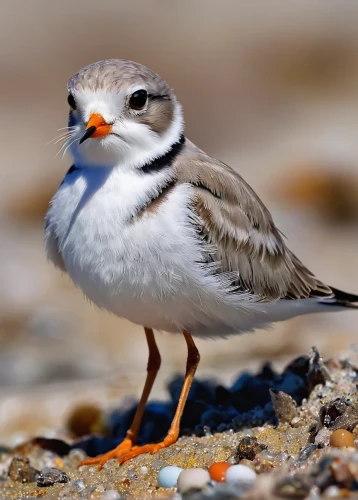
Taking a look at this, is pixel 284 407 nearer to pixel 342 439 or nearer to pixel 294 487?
pixel 342 439

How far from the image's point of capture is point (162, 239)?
4133 millimetres

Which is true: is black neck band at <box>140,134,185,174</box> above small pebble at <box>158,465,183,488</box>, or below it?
above

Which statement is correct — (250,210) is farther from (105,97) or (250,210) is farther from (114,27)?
(114,27)

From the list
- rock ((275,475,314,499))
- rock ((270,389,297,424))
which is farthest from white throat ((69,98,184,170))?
rock ((275,475,314,499))

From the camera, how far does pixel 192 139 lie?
1182cm

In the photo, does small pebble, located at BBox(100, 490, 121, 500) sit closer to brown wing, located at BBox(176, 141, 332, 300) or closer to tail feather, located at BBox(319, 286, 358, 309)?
brown wing, located at BBox(176, 141, 332, 300)

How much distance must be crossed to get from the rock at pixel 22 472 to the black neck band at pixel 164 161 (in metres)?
1.78

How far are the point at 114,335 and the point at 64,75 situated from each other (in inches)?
313

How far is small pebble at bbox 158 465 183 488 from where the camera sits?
3813 millimetres

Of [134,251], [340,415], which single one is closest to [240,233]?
[134,251]

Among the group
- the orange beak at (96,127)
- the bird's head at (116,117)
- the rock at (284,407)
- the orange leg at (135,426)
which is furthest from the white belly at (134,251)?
the orange leg at (135,426)

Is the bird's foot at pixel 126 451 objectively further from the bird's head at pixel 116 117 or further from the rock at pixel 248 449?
the bird's head at pixel 116 117

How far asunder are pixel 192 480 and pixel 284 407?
104 cm

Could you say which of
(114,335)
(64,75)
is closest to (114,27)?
(64,75)
